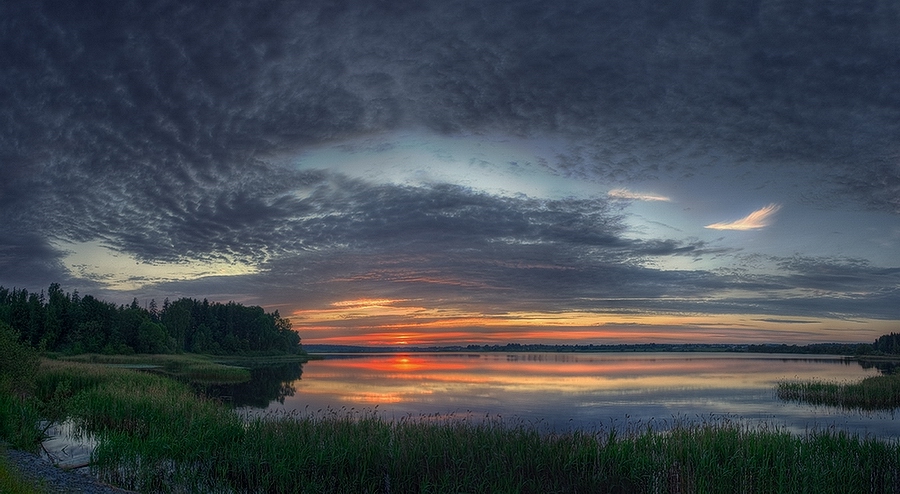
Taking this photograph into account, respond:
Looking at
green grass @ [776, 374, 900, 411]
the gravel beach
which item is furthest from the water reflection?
green grass @ [776, 374, 900, 411]

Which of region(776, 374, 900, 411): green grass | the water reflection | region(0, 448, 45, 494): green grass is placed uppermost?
region(0, 448, 45, 494): green grass

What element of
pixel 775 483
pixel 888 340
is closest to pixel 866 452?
pixel 775 483

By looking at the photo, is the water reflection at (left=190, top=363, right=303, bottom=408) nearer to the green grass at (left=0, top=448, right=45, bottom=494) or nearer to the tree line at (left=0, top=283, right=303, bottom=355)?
the green grass at (left=0, top=448, right=45, bottom=494)

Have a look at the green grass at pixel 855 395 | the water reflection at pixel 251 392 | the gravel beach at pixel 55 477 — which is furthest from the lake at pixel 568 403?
the gravel beach at pixel 55 477

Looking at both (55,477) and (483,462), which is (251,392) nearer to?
(55,477)

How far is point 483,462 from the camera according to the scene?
50.7 ft

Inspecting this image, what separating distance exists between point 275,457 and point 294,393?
3498cm

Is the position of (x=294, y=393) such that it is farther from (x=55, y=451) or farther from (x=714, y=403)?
(x=714, y=403)

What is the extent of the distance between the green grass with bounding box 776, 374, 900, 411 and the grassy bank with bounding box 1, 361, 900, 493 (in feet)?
87.9

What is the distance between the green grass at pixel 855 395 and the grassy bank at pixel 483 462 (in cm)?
2678

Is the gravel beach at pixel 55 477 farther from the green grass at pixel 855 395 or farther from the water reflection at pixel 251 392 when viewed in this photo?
the green grass at pixel 855 395

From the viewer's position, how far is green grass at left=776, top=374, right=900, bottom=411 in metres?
37.9

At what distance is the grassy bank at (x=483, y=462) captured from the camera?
48.0 feet

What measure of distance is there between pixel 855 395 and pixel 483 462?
36.8m
